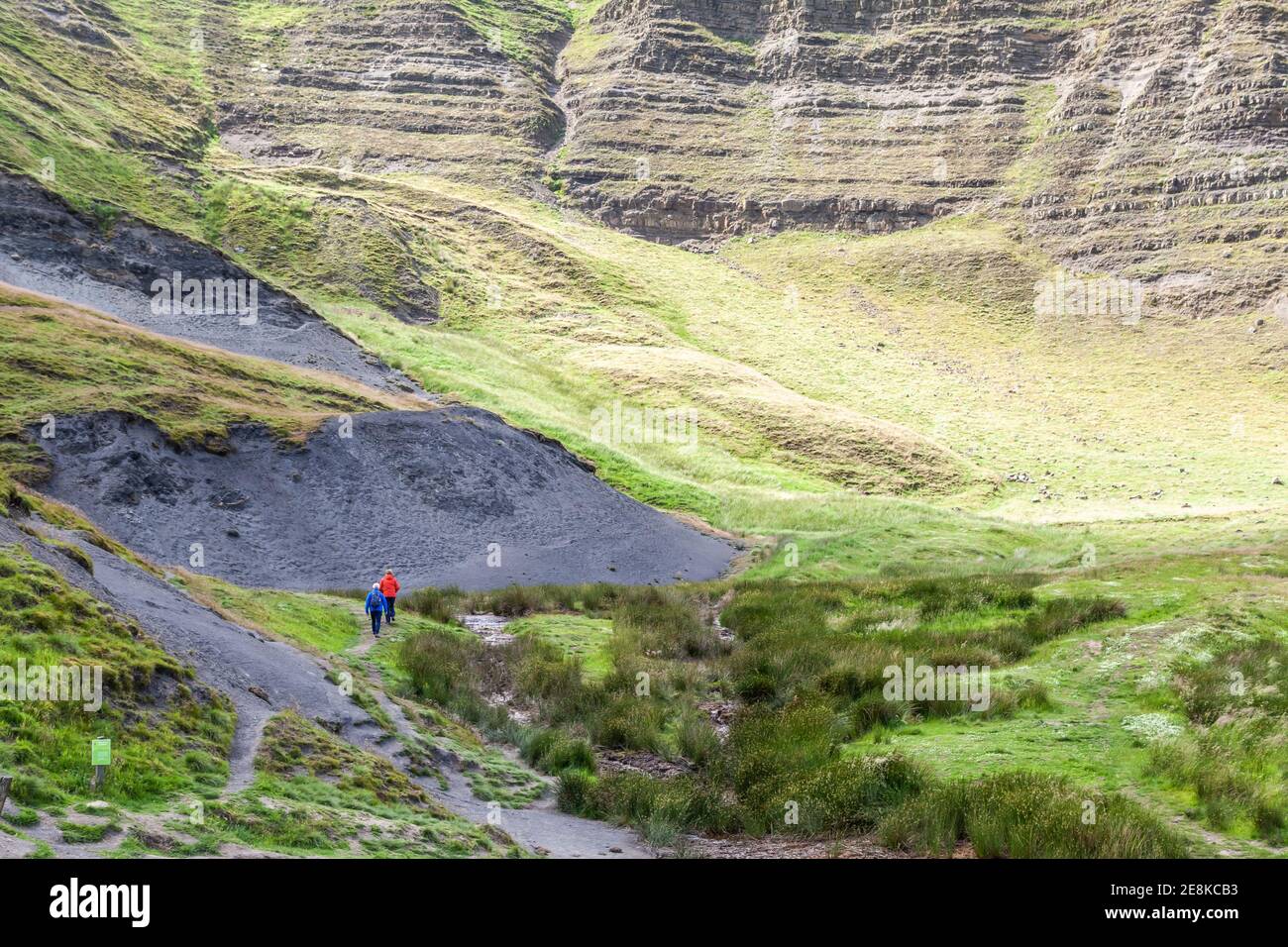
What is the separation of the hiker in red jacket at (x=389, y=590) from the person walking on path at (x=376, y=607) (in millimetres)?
633

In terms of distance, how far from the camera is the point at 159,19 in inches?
5576

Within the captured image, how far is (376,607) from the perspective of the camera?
24344 millimetres

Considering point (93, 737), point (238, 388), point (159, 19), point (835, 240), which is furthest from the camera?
point (159, 19)

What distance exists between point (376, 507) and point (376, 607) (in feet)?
56.3

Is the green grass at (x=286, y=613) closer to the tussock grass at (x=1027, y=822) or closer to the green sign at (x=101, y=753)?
the green sign at (x=101, y=753)

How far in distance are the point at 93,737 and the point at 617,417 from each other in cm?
6214

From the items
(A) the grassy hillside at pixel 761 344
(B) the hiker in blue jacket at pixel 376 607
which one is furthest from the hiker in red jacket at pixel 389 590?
(A) the grassy hillside at pixel 761 344

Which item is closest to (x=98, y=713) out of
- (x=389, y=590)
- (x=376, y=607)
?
(x=376, y=607)

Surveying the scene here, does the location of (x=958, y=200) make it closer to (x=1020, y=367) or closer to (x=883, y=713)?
(x=1020, y=367)

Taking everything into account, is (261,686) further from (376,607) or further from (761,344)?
(761,344)

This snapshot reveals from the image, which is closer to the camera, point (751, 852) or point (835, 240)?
point (751, 852)

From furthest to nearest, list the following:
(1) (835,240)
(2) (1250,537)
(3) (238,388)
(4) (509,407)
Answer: (1) (835,240), (4) (509,407), (3) (238,388), (2) (1250,537)

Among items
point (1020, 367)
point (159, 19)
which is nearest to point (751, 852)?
point (1020, 367)

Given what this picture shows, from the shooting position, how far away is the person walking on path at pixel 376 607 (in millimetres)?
24312
